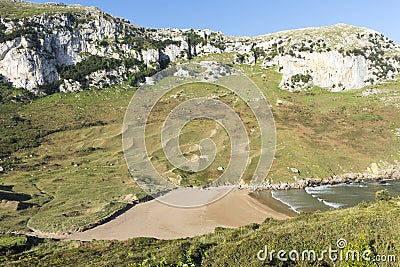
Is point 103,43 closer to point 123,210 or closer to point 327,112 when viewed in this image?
point 327,112

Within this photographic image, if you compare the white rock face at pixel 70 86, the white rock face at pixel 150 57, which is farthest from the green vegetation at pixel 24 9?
the white rock face at pixel 150 57

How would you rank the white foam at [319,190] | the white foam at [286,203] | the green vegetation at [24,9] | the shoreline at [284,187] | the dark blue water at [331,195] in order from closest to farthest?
the shoreline at [284,187]
the white foam at [286,203]
the dark blue water at [331,195]
the white foam at [319,190]
the green vegetation at [24,9]

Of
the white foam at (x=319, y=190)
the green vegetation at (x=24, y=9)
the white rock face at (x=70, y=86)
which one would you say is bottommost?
the white foam at (x=319, y=190)

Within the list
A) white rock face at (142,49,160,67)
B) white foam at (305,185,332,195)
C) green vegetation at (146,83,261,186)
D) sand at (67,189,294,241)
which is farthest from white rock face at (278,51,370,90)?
sand at (67,189,294,241)

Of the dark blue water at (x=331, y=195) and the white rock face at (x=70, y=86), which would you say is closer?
the dark blue water at (x=331, y=195)

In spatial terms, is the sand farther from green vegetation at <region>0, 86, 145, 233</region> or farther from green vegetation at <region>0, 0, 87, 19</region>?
green vegetation at <region>0, 0, 87, 19</region>

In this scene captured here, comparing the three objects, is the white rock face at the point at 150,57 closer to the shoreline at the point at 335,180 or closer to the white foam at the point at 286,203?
the shoreline at the point at 335,180

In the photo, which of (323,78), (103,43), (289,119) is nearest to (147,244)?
(289,119)

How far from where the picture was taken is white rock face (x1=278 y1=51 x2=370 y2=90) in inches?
4951

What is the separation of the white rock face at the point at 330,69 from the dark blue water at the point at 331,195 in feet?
237

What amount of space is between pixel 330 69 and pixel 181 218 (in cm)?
10938

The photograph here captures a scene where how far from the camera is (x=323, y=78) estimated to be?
13062 cm

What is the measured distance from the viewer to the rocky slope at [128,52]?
426 ft

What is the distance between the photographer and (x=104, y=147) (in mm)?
82562
